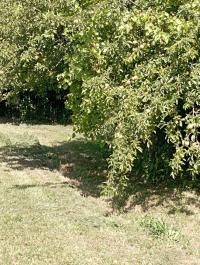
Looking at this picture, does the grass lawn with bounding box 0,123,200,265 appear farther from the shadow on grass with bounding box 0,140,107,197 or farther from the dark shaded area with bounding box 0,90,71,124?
the dark shaded area with bounding box 0,90,71,124

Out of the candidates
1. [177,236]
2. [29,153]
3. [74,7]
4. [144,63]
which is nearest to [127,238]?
[177,236]

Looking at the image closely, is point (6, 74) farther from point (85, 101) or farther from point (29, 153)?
point (85, 101)

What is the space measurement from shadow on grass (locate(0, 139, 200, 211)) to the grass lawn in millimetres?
20

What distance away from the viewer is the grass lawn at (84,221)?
7.21 m

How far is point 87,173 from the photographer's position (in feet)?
42.1

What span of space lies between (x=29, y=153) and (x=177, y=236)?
8.16m

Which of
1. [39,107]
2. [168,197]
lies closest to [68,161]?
[168,197]

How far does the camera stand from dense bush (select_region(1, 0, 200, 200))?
8.38 metres

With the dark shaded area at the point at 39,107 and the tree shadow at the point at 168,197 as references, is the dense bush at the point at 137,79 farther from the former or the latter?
the dark shaded area at the point at 39,107

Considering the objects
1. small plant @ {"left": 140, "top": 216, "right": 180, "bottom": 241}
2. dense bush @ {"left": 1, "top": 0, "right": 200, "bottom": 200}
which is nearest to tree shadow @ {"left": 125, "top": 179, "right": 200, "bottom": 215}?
dense bush @ {"left": 1, "top": 0, "right": 200, "bottom": 200}

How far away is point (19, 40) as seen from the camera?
14.9 m

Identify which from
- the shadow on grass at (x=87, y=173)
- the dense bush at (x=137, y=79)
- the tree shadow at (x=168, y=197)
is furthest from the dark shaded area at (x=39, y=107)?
the tree shadow at (x=168, y=197)

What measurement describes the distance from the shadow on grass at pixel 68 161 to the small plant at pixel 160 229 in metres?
2.29

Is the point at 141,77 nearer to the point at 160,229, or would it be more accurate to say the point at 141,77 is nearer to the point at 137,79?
the point at 137,79
